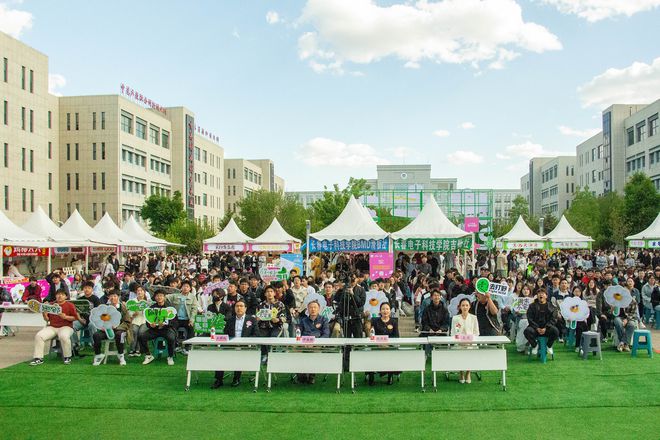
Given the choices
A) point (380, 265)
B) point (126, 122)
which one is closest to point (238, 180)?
point (126, 122)

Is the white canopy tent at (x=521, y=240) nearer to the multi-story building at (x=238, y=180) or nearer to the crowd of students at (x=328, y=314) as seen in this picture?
the crowd of students at (x=328, y=314)

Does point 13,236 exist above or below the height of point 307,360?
above

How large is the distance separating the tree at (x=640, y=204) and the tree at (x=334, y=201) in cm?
2085

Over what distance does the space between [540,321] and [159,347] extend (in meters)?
7.33

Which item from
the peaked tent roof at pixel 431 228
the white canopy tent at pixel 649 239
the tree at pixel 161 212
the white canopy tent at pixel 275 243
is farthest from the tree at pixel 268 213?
the peaked tent roof at pixel 431 228

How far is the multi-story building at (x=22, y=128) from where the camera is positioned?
40.2m

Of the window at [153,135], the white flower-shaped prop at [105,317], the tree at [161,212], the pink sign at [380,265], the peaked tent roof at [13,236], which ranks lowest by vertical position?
the white flower-shaped prop at [105,317]

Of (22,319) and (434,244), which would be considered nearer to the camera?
(22,319)

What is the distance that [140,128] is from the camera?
186ft

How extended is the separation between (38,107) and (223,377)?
136 feet

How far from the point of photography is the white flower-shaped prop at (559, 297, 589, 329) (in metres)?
11.2

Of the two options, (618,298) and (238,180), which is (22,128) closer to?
(618,298)

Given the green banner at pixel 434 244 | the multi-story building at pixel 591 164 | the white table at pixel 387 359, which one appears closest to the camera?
the white table at pixel 387 359

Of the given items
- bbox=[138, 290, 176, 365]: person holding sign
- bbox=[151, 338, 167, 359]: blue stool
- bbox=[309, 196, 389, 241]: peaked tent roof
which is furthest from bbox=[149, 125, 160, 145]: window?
bbox=[138, 290, 176, 365]: person holding sign
